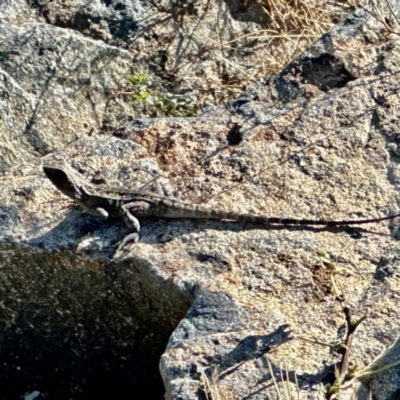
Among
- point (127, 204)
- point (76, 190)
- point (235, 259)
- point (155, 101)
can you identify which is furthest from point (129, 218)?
point (155, 101)

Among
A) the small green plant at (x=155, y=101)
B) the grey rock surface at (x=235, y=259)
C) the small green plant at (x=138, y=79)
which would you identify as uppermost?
the small green plant at (x=138, y=79)

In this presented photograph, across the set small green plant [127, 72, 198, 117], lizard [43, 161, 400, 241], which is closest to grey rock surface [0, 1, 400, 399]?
lizard [43, 161, 400, 241]

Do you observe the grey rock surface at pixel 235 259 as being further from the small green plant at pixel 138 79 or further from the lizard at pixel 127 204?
the small green plant at pixel 138 79

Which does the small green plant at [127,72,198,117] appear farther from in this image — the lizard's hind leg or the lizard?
the lizard's hind leg

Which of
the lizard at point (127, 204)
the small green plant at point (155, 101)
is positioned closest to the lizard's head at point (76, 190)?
the lizard at point (127, 204)

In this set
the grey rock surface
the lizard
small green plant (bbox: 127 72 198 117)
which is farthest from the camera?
small green plant (bbox: 127 72 198 117)

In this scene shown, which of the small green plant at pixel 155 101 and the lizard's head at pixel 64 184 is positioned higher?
the small green plant at pixel 155 101
